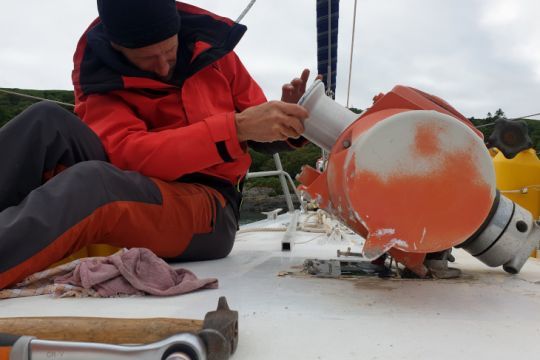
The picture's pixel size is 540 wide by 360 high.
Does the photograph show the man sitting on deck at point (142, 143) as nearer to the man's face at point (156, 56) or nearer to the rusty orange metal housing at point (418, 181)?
the man's face at point (156, 56)

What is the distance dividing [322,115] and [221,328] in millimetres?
615

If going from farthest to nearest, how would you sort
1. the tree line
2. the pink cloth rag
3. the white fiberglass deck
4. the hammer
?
the tree line < the pink cloth rag < the white fiberglass deck < the hammer

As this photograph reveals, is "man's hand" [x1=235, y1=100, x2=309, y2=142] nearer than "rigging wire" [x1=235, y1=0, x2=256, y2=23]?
Yes

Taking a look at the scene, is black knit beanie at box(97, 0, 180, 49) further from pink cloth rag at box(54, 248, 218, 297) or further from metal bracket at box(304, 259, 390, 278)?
metal bracket at box(304, 259, 390, 278)

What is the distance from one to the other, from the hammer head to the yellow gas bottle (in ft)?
6.32

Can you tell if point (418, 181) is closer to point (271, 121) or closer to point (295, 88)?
point (271, 121)

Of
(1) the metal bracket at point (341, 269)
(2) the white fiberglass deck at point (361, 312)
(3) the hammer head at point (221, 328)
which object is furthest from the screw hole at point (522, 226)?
(3) the hammer head at point (221, 328)

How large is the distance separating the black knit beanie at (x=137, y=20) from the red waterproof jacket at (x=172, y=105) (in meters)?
0.13

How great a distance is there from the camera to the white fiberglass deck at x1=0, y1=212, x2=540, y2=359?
1.98 ft

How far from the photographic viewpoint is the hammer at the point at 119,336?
0.49 metres

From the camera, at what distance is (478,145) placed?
0.79 m

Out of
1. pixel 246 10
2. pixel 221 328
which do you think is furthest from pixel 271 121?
pixel 246 10

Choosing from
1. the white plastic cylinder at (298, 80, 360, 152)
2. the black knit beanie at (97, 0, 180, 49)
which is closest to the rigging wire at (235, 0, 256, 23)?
the black knit beanie at (97, 0, 180, 49)

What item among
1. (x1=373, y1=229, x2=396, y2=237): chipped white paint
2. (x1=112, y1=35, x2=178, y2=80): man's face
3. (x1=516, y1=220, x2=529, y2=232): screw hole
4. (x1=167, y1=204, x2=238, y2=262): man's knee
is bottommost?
(x1=167, y1=204, x2=238, y2=262): man's knee
